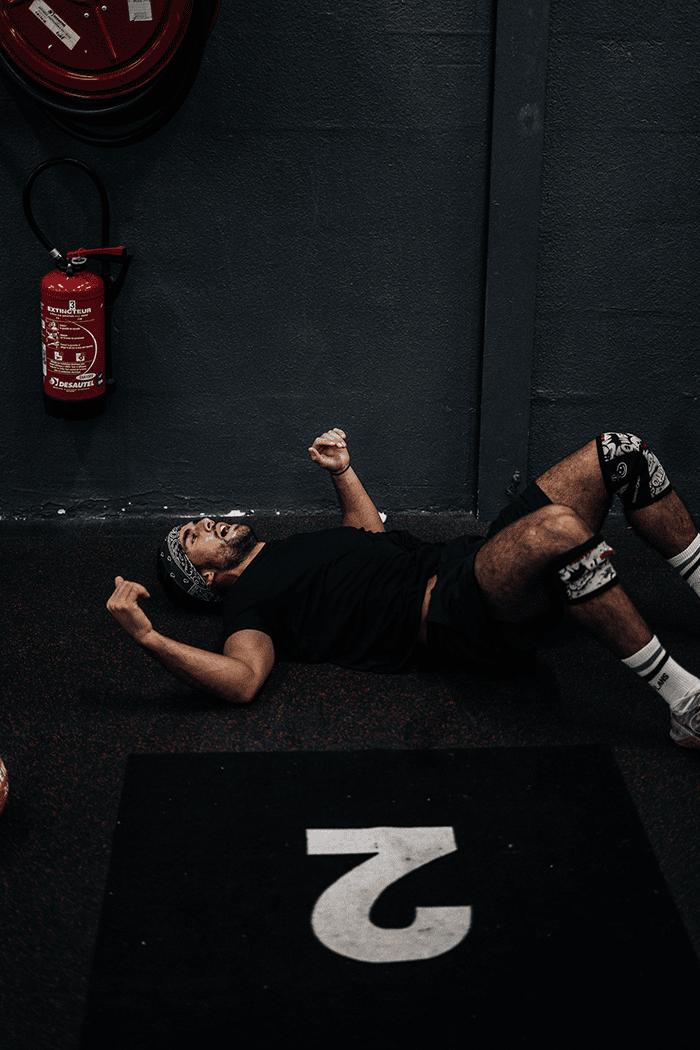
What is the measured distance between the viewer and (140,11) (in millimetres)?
3246

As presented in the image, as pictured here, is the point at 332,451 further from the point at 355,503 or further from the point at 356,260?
the point at 356,260

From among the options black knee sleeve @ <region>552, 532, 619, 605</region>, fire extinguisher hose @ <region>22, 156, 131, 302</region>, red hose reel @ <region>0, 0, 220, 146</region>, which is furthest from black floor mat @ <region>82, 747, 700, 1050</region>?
red hose reel @ <region>0, 0, 220, 146</region>

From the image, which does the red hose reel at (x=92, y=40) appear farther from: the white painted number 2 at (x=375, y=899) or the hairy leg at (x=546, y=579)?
the white painted number 2 at (x=375, y=899)

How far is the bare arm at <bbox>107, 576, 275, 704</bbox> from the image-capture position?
9.17 feet

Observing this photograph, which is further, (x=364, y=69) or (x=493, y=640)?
(x=364, y=69)

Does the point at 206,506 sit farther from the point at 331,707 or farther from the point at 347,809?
the point at 347,809

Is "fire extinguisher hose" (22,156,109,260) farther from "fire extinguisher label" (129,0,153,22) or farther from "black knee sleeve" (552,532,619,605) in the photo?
"black knee sleeve" (552,532,619,605)

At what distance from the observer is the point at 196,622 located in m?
3.51

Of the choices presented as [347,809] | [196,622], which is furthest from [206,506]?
[347,809]

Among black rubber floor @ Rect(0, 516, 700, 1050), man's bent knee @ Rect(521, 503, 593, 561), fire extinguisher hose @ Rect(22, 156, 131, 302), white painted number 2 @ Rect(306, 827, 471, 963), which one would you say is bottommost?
black rubber floor @ Rect(0, 516, 700, 1050)

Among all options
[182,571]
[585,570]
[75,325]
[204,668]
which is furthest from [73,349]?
[585,570]

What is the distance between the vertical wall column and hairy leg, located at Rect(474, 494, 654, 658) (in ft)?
4.12

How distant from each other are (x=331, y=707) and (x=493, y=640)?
1.66 feet

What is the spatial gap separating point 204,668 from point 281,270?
5.33 feet
